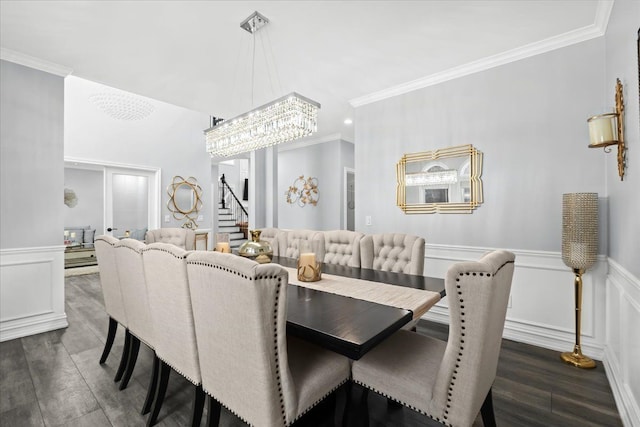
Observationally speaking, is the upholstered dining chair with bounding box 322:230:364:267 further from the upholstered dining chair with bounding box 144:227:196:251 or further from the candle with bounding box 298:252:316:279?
the upholstered dining chair with bounding box 144:227:196:251

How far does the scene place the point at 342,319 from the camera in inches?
49.7

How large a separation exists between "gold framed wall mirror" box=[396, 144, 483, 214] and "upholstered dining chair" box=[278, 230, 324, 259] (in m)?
1.22

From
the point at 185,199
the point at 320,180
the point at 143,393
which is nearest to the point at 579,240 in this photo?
the point at 143,393

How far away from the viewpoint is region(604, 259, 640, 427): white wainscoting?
148 centimetres

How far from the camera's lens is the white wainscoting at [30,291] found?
2.72 metres

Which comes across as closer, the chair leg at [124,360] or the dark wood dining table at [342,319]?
the dark wood dining table at [342,319]

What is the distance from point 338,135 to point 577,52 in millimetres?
3630

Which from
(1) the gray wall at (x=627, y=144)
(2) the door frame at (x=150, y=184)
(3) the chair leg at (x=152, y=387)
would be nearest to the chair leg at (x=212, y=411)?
(3) the chair leg at (x=152, y=387)

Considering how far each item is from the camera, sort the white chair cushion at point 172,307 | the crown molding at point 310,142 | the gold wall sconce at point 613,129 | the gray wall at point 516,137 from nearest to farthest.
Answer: the white chair cushion at point 172,307 → the gold wall sconce at point 613,129 → the gray wall at point 516,137 → the crown molding at point 310,142

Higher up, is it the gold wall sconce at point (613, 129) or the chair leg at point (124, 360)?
the gold wall sconce at point (613, 129)

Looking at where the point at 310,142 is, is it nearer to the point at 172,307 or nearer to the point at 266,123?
the point at 266,123

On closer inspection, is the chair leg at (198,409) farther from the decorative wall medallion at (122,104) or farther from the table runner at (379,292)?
the decorative wall medallion at (122,104)

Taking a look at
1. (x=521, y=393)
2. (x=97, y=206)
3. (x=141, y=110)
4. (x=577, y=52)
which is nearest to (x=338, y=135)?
(x=141, y=110)

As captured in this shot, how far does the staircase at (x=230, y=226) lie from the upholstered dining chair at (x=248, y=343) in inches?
292
